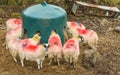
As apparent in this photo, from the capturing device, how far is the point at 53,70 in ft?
22.8

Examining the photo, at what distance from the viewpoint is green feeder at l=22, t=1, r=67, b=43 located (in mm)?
7391

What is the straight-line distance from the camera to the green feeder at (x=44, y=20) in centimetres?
739

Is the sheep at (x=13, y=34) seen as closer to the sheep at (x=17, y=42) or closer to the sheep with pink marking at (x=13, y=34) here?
the sheep with pink marking at (x=13, y=34)

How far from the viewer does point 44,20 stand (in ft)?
24.1

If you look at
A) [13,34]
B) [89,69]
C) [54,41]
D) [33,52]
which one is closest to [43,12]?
[13,34]

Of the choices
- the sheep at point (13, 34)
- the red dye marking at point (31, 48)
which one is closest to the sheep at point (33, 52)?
the red dye marking at point (31, 48)

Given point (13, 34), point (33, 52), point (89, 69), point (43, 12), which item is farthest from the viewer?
point (13, 34)

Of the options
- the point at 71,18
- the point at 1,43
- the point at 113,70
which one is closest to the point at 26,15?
the point at 1,43

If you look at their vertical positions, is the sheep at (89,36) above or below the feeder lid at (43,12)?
below

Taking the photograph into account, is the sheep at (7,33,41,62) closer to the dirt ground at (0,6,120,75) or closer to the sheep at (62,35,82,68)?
the dirt ground at (0,6,120,75)

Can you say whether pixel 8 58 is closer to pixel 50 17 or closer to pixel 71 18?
pixel 50 17

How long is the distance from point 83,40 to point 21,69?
1448 mm

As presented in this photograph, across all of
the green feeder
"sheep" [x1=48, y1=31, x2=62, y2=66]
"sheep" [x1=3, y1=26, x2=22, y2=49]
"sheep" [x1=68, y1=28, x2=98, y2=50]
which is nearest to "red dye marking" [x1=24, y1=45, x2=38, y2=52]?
"sheep" [x1=48, y1=31, x2=62, y2=66]

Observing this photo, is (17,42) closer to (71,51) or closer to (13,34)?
(13,34)
